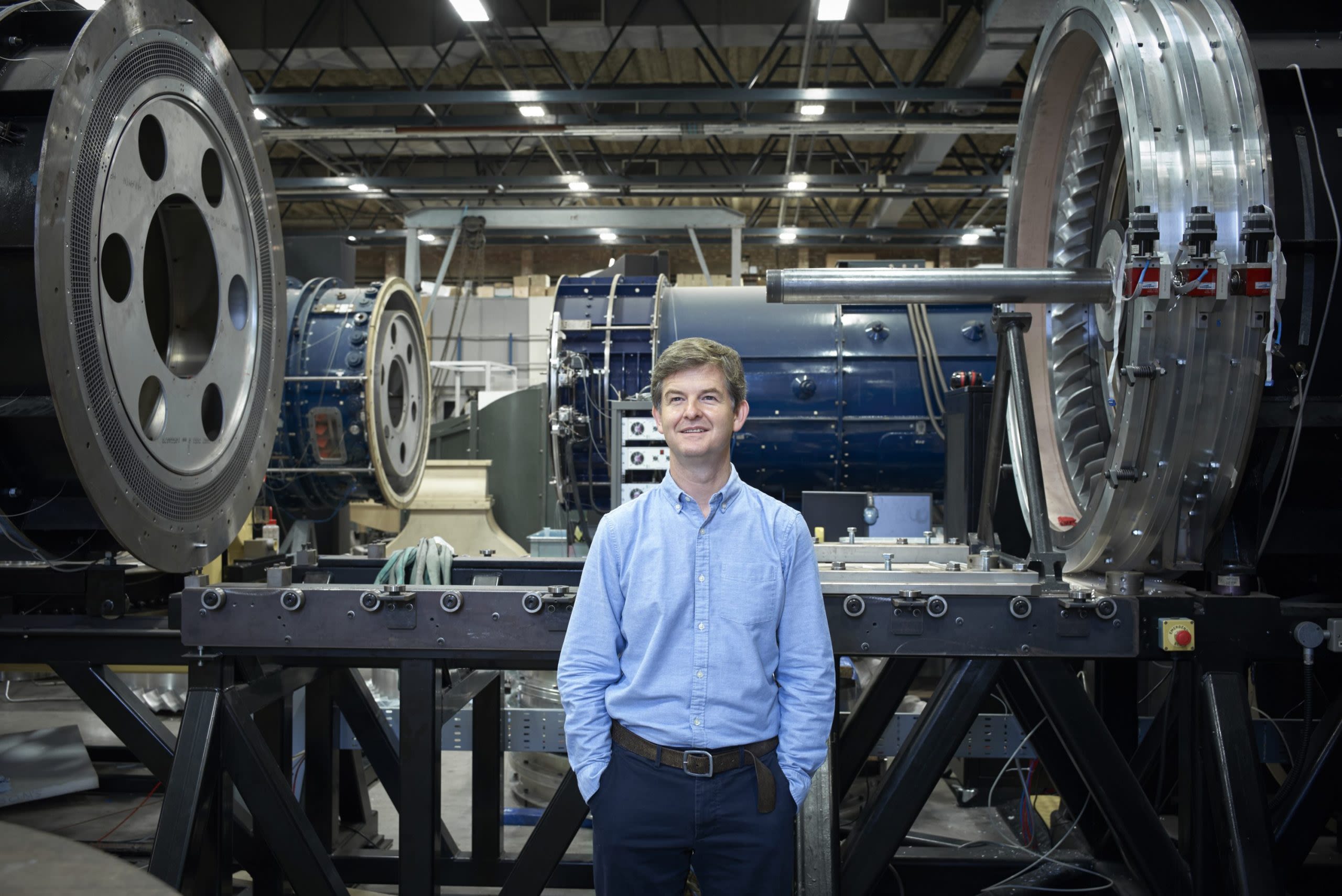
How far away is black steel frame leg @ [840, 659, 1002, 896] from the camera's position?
245 centimetres

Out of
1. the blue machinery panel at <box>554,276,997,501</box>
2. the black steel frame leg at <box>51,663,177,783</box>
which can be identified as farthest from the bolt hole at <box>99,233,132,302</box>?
the blue machinery panel at <box>554,276,997,501</box>

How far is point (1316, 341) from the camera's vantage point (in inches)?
95.1

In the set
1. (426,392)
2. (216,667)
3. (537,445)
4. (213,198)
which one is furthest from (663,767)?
(537,445)

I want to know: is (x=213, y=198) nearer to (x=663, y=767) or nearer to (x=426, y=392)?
(x=663, y=767)

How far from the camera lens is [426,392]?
298 inches

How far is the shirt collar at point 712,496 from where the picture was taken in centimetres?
194

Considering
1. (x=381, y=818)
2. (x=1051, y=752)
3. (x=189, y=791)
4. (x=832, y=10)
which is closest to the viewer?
(x=189, y=791)

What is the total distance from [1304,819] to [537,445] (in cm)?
737

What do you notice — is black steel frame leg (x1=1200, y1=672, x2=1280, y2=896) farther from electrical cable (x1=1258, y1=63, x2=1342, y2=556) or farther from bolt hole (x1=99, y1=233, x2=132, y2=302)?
bolt hole (x1=99, y1=233, x2=132, y2=302)

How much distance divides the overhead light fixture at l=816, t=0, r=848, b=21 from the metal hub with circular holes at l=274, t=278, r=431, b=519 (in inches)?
148

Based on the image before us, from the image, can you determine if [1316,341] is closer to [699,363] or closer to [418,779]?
[699,363]

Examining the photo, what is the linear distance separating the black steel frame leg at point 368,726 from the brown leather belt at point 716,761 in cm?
171

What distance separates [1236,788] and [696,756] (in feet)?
4.47

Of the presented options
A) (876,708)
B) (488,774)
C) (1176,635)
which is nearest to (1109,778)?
(1176,635)
